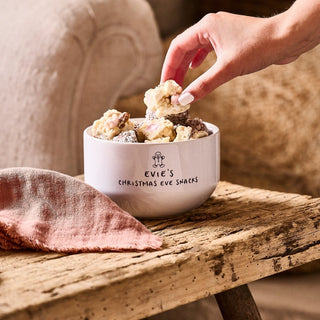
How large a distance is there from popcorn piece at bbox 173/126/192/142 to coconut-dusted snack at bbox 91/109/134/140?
0.07m

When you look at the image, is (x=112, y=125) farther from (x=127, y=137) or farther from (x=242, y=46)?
(x=242, y=46)

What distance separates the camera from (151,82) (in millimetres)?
1725

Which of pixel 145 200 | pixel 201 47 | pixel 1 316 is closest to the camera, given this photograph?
pixel 1 316

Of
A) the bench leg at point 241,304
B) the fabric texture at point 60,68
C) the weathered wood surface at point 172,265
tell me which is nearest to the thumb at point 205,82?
the weathered wood surface at point 172,265

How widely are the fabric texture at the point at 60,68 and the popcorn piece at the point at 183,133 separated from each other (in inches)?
27.0

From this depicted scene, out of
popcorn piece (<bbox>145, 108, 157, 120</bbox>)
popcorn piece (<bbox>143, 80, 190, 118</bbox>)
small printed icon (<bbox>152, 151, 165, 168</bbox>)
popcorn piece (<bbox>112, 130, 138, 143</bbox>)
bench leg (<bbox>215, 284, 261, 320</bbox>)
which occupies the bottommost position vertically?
bench leg (<bbox>215, 284, 261, 320</bbox>)

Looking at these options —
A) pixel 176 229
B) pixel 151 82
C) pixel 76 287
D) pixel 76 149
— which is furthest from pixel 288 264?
pixel 151 82

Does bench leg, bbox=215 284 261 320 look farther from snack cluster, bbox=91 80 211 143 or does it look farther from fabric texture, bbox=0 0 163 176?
fabric texture, bbox=0 0 163 176

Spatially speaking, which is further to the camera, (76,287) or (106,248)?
(106,248)

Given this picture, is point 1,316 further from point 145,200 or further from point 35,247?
point 145,200

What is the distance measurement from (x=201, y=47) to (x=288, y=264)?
→ 39 cm

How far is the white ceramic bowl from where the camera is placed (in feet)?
2.82

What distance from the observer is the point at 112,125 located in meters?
0.89

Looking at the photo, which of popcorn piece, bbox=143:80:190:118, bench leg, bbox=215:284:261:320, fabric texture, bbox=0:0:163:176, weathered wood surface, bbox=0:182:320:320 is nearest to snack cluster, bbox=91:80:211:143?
popcorn piece, bbox=143:80:190:118
